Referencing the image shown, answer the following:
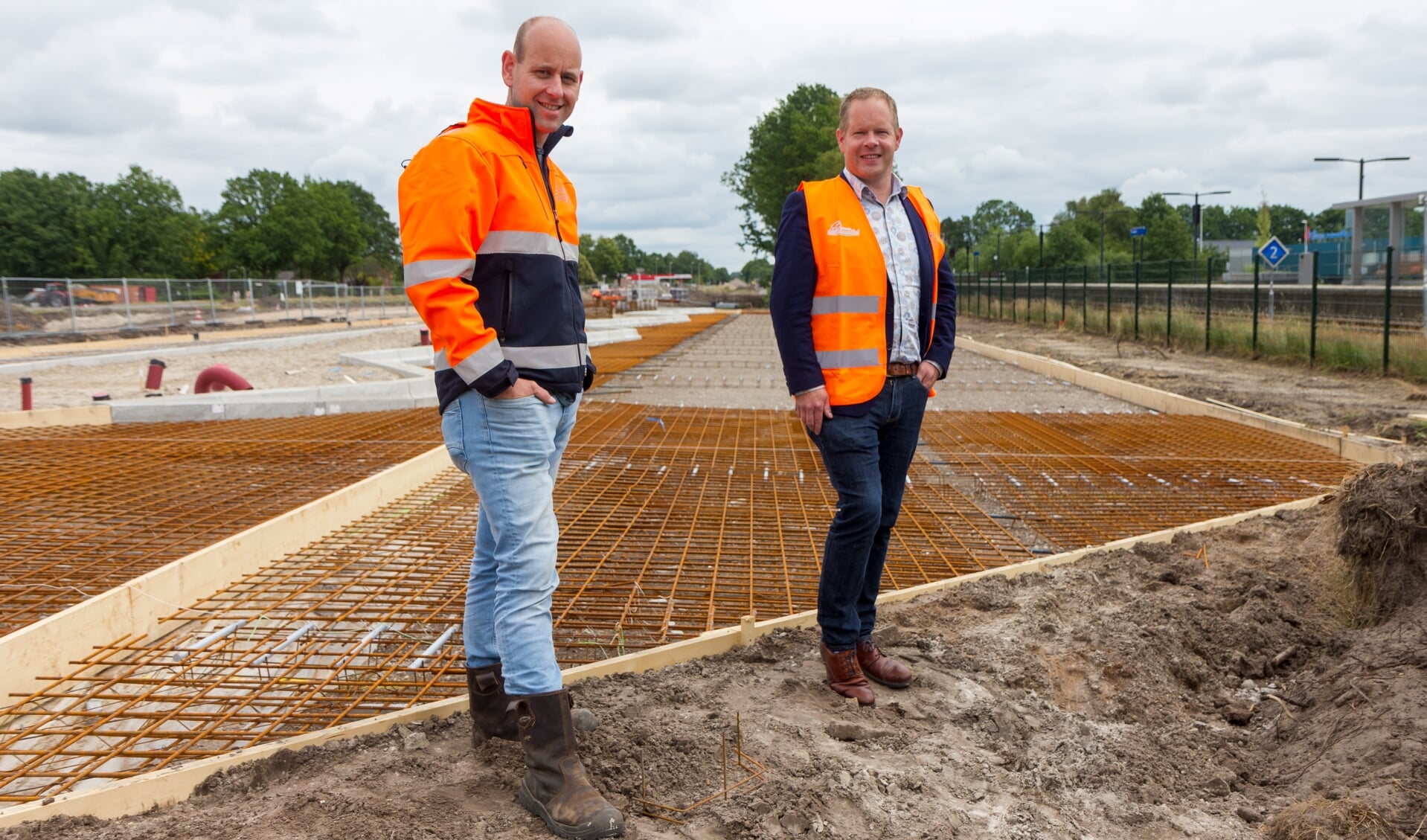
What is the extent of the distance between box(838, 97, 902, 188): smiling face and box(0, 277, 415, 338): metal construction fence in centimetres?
2292

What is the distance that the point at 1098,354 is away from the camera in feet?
52.7

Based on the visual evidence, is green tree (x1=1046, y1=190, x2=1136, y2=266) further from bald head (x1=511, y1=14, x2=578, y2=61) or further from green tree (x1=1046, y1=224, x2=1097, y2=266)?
bald head (x1=511, y1=14, x2=578, y2=61)

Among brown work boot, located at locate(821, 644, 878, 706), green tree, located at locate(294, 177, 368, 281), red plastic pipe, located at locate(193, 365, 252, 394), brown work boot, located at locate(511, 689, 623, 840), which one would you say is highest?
green tree, located at locate(294, 177, 368, 281)

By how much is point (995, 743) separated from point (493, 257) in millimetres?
1799

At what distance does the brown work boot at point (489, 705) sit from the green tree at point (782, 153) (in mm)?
46274

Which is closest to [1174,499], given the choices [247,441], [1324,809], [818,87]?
[1324,809]

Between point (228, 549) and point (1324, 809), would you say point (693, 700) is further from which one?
point (228, 549)

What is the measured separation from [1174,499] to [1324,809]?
3.63m

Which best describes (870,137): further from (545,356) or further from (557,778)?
(557,778)

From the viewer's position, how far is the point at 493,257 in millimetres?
2088

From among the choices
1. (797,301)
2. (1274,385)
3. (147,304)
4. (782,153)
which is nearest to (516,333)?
(797,301)

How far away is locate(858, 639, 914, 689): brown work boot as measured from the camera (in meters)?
2.82

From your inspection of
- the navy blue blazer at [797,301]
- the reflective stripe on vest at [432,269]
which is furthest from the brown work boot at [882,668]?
the reflective stripe on vest at [432,269]

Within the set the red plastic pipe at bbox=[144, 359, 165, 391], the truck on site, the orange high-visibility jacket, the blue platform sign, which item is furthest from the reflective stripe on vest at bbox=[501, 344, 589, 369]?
the truck on site
